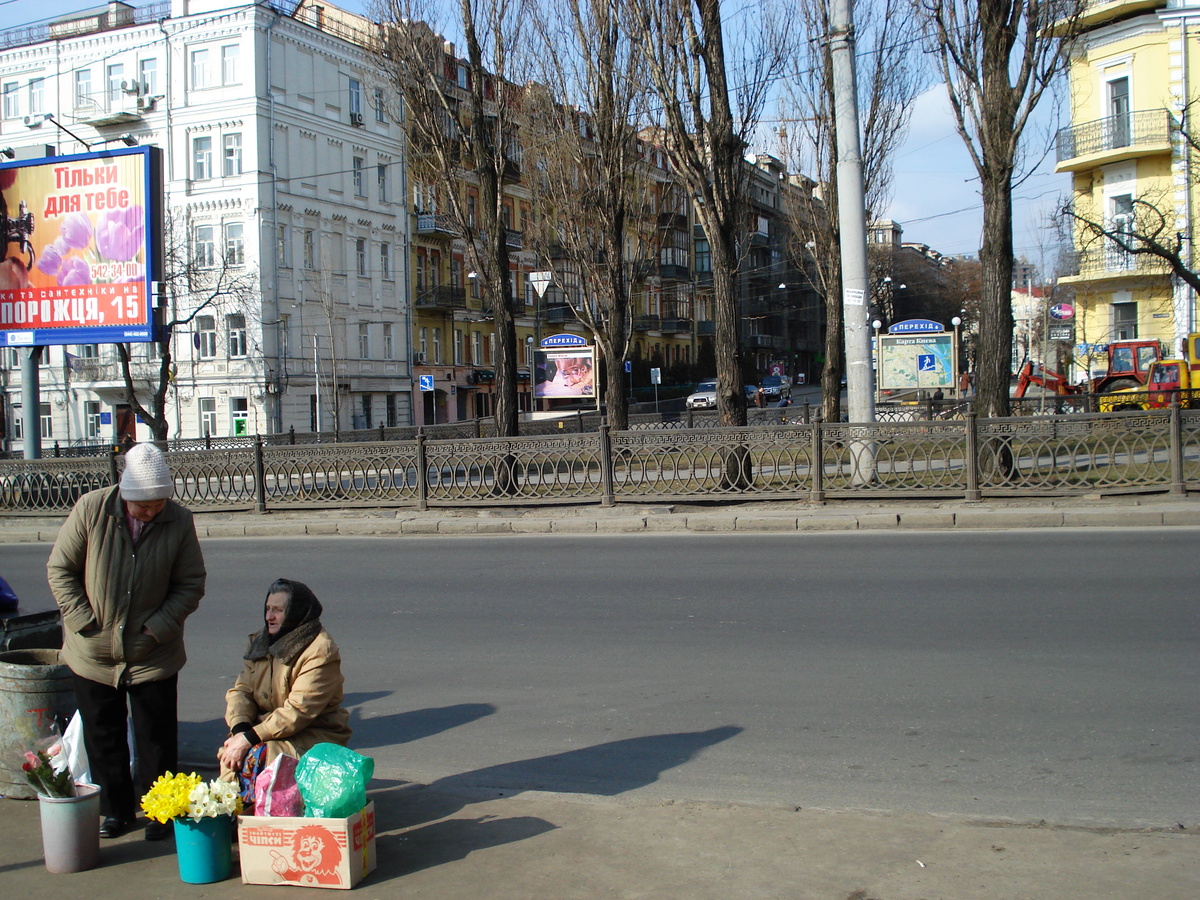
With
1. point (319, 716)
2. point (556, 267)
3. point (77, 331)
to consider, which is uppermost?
point (556, 267)

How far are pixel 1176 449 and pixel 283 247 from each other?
38.9m

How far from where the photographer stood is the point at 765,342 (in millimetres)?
85750

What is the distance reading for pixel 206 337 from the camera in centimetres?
4456

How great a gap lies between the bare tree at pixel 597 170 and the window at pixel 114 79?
2566 cm

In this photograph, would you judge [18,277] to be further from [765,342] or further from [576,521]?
[765,342]

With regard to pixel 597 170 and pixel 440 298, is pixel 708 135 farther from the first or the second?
pixel 440 298

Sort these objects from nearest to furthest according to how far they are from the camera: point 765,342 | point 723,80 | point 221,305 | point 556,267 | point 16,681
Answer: point 16,681
point 723,80
point 556,267
point 221,305
point 765,342

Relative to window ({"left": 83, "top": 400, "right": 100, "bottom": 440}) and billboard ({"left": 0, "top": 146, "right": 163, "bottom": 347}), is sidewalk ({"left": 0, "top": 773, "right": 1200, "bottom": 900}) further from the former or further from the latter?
window ({"left": 83, "top": 400, "right": 100, "bottom": 440})

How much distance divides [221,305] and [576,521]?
33.7m

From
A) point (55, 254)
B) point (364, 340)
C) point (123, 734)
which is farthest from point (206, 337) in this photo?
point (123, 734)

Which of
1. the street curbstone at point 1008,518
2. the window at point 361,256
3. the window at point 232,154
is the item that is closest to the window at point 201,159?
the window at point 232,154

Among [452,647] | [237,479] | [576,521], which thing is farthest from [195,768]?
[237,479]

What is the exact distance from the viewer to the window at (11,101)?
47.4m

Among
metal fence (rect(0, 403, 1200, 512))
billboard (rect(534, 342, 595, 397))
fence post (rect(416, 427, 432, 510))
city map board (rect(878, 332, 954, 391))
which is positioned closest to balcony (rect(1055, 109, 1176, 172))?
city map board (rect(878, 332, 954, 391))
